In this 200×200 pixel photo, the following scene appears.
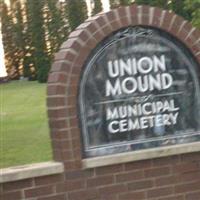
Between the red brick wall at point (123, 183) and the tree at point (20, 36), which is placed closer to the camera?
the red brick wall at point (123, 183)

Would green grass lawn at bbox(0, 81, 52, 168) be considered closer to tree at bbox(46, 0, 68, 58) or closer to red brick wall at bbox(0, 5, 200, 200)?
red brick wall at bbox(0, 5, 200, 200)

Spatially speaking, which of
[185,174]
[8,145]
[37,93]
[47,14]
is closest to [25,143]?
[8,145]

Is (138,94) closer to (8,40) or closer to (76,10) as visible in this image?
(76,10)

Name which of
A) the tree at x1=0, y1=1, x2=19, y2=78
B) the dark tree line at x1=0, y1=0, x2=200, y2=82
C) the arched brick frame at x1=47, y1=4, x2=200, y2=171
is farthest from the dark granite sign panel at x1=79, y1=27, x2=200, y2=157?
the tree at x1=0, y1=1, x2=19, y2=78

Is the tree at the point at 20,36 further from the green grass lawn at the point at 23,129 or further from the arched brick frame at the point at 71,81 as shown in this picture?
the arched brick frame at the point at 71,81

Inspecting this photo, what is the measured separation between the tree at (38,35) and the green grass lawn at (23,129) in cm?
332

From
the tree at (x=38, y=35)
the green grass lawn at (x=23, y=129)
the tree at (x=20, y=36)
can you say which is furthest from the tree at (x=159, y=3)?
the tree at (x=20, y=36)

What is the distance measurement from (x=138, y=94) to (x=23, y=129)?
6.09m

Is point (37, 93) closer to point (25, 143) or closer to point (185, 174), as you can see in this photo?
point (25, 143)

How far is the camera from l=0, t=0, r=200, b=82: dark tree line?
23375mm

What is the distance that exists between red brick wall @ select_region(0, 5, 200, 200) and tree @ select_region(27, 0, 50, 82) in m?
17.1

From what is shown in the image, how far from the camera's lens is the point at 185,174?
6.30 meters

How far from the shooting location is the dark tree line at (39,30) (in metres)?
23.4

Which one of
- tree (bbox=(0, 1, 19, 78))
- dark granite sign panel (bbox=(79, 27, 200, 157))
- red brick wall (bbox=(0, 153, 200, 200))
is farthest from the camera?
tree (bbox=(0, 1, 19, 78))
